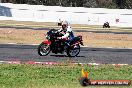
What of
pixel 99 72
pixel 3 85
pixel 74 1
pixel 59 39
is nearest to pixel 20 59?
pixel 59 39

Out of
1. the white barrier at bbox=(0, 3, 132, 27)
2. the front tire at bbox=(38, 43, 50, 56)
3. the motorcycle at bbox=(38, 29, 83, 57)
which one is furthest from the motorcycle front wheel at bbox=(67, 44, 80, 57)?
the white barrier at bbox=(0, 3, 132, 27)

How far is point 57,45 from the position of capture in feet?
63.9

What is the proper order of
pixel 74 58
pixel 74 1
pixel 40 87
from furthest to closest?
1. pixel 74 1
2. pixel 74 58
3. pixel 40 87

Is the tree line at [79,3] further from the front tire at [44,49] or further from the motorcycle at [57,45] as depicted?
the front tire at [44,49]

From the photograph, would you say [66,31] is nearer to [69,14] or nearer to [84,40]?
[84,40]

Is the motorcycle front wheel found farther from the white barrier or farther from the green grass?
the white barrier

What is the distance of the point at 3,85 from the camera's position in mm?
10727

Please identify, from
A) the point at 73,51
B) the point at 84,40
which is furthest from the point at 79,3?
the point at 73,51

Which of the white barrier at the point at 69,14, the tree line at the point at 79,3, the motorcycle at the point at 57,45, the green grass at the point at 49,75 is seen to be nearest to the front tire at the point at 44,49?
the motorcycle at the point at 57,45

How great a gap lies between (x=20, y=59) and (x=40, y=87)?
706 centimetres

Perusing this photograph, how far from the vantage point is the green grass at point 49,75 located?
11.1m

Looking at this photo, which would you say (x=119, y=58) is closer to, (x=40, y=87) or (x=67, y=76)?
(x=67, y=76)

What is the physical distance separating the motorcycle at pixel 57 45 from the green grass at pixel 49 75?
383 cm

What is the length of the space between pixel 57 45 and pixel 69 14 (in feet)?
155
